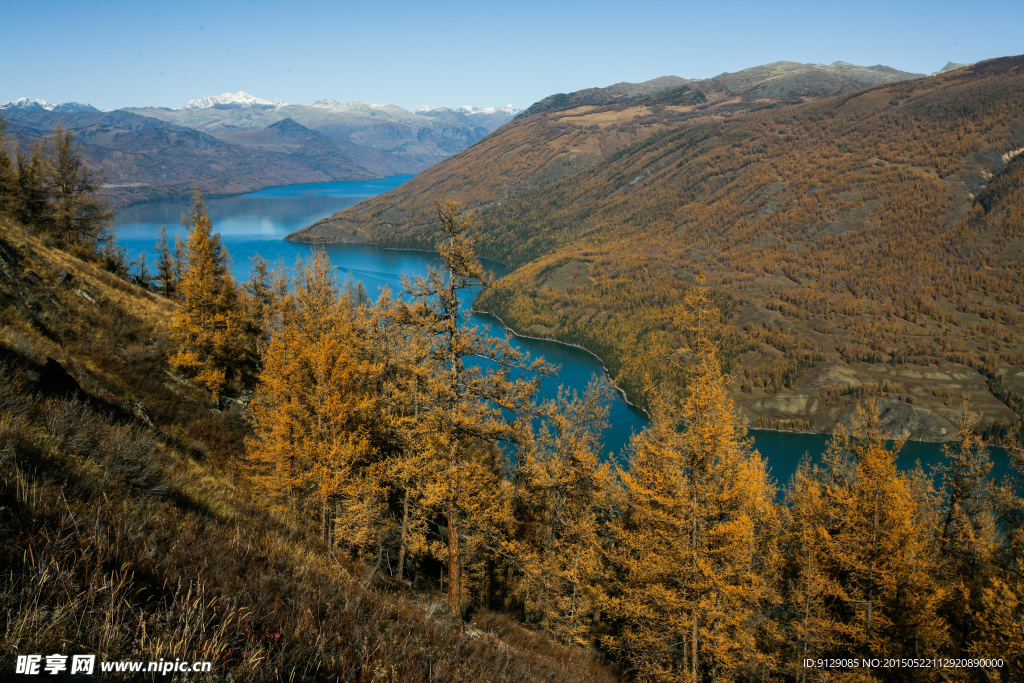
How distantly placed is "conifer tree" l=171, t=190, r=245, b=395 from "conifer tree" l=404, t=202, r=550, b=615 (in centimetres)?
1677

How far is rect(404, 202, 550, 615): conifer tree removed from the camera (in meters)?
11.8

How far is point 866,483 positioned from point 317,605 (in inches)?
807

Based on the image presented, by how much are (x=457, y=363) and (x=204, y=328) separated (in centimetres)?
1901

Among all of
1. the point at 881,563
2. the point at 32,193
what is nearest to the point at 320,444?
the point at 881,563

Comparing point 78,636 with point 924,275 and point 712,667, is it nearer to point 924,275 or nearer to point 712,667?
point 712,667

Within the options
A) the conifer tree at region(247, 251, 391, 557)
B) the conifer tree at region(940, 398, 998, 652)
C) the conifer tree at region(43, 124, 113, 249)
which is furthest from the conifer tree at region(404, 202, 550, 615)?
the conifer tree at region(43, 124, 113, 249)

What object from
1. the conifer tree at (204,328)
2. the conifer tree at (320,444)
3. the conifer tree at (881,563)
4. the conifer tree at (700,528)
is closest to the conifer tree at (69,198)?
the conifer tree at (204,328)

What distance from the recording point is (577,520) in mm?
22234

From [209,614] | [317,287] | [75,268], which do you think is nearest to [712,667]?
[209,614]

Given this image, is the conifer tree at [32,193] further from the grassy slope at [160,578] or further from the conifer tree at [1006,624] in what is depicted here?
the conifer tree at [1006,624]

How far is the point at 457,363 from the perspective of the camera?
39.9 ft

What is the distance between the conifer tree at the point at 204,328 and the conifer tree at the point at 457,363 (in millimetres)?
16770

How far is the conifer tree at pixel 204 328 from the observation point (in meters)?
23.9

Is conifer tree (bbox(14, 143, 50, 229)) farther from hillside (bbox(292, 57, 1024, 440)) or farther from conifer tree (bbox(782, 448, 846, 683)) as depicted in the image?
hillside (bbox(292, 57, 1024, 440))
